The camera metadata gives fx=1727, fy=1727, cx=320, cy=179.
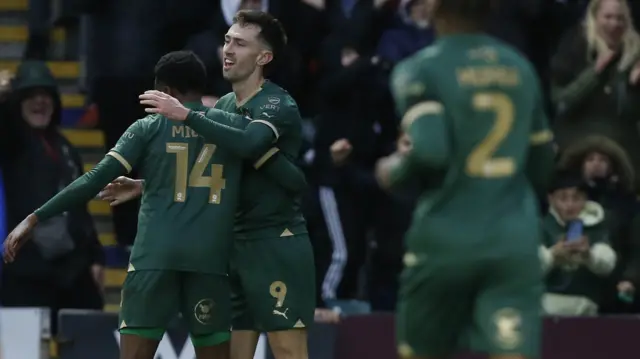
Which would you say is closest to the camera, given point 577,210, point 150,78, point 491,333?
point 491,333

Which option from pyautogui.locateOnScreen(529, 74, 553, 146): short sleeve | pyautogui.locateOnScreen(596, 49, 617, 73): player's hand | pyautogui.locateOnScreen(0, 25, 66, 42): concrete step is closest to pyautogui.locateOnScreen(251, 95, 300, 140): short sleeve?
pyautogui.locateOnScreen(529, 74, 553, 146): short sleeve

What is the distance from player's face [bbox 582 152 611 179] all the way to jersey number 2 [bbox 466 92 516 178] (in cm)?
563

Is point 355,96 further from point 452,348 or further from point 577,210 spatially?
point 452,348

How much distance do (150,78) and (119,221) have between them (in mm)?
1091

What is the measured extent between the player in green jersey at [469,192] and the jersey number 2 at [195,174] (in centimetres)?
225

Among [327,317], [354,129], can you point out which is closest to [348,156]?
[354,129]

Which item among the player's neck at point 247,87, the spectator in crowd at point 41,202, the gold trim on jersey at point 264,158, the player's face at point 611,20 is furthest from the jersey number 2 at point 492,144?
the spectator in crowd at point 41,202

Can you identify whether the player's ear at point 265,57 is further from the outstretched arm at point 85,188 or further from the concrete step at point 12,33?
the concrete step at point 12,33

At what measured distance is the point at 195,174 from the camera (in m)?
8.77

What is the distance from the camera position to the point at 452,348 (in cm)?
674

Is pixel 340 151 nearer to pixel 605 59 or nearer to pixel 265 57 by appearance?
pixel 605 59

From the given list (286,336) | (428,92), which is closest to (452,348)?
(428,92)

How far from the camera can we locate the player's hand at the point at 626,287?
1197 centimetres

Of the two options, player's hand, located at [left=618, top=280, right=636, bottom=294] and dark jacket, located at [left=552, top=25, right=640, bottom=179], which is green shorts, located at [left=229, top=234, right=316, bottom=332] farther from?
dark jacket, located at [left=552, top=25, right=640, bottom=179]
